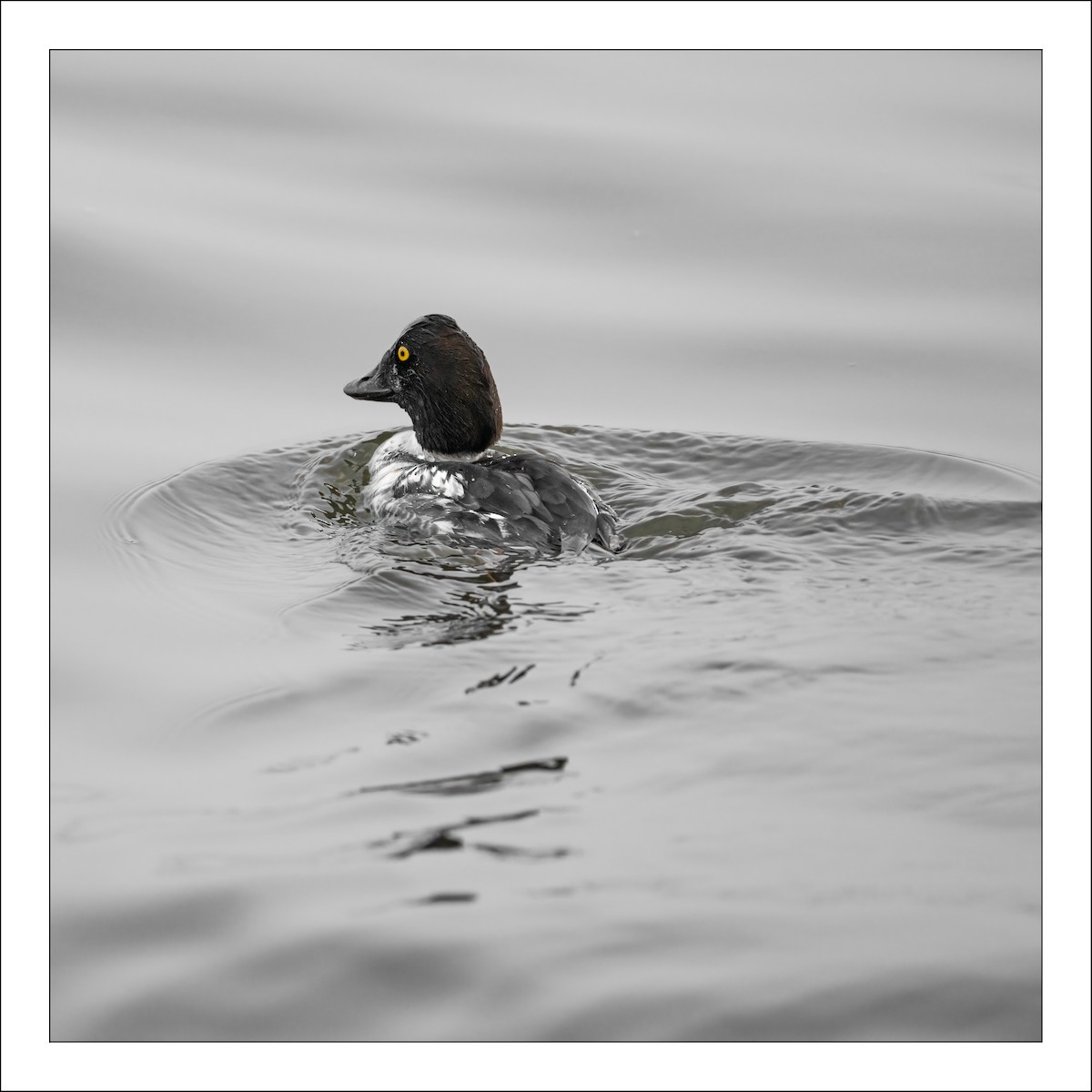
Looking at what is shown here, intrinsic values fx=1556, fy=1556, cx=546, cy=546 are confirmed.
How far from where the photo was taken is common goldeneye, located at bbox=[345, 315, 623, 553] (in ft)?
22.7

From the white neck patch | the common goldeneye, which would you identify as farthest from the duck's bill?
the white neck patch

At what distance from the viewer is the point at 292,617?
630cm

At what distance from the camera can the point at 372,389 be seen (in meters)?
7.85

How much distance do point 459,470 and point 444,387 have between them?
55 cm

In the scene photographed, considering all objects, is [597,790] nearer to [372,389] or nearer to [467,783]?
[467,783]

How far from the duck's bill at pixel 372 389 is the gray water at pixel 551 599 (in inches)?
18.1

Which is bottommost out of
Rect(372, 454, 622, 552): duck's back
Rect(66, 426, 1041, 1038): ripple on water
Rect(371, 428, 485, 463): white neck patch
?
Rect(66, 426, 1041, 1038): ripple on water

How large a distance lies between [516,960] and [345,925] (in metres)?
0.50

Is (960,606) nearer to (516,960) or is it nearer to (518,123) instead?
(516,960)

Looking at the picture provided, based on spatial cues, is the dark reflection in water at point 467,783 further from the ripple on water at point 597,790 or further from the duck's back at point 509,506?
the duck's back at point 509,506

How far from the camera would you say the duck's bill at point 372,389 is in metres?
7.82

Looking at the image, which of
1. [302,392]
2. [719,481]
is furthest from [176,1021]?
[302,392]

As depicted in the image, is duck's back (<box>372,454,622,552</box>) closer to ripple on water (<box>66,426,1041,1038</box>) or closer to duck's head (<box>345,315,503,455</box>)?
ripple on water (<box>66,426,1041,1038</box>)

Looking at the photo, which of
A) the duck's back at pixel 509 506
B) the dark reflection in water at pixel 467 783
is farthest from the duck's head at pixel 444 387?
the dark reflection in water at pixel 467 783
